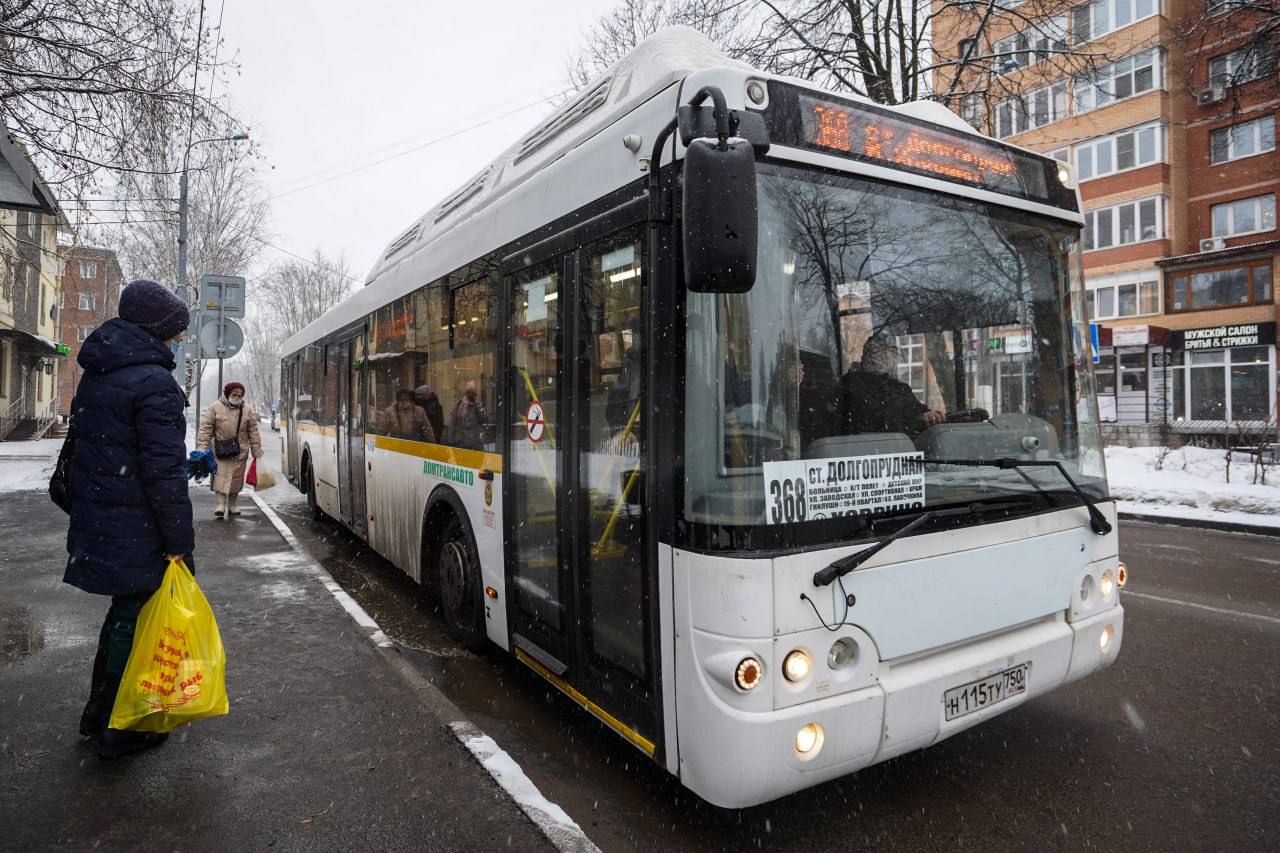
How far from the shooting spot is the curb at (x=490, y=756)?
299cm

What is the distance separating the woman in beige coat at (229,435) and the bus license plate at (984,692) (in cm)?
1028

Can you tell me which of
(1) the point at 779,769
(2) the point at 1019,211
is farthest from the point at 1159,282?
(1) the point at 779,769

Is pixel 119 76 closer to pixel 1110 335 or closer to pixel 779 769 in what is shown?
pixel 779 769

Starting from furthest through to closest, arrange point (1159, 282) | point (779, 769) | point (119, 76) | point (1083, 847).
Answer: point (1159, 282), point (119, 76), point (1083, 847), point (779, 769)

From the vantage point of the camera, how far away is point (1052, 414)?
144 inches

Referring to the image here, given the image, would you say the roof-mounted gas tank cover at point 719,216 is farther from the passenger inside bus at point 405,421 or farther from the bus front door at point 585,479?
the passenger inside bus at point 405,421

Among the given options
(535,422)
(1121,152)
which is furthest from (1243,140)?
(535,422)

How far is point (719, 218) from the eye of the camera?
252 cm

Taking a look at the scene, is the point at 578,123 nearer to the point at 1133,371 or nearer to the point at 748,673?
the point at 748,673

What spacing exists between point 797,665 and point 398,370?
4.84 meters

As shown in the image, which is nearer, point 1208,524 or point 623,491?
point 623,491

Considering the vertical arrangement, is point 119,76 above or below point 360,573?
above

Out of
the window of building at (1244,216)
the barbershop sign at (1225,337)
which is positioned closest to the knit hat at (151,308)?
the barbershop sign at (1225,337)

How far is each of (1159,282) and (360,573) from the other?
31.7 meters
